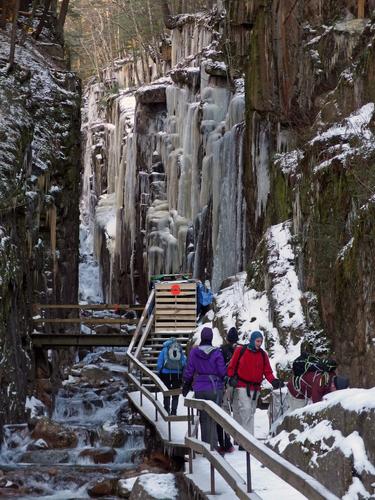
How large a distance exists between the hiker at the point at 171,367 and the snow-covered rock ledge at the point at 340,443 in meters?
6.37

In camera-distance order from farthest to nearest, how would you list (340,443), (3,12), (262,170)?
(3,12) < (262,170) < (340,443)

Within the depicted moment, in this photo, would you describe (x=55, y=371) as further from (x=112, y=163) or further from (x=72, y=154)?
(x=112, y=163)

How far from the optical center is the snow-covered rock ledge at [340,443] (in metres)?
6.56

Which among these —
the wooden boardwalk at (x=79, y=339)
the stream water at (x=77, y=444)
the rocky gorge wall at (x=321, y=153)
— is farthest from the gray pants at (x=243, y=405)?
the wooden boardwalk at (x=79, y=339)

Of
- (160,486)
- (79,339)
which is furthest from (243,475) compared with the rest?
(79,339)

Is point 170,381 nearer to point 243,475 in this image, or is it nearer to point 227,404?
point 227,404

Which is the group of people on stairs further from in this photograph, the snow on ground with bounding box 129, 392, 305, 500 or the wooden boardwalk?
the wooden boardwalk

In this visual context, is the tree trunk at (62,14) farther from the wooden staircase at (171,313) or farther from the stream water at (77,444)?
the wooden staircase at (171,313)

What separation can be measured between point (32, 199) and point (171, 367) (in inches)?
500

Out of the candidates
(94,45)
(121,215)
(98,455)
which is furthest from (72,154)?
(94,45)

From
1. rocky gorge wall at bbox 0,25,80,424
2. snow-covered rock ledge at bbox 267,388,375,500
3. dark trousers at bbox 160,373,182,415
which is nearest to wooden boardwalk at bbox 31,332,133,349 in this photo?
rocky gorge wall at bbox 0,25,80,424

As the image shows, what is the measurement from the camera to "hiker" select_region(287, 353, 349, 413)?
30.9 ft

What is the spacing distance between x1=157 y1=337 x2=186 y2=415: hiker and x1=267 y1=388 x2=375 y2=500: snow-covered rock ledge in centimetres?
637

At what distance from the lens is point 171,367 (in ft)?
47.3
